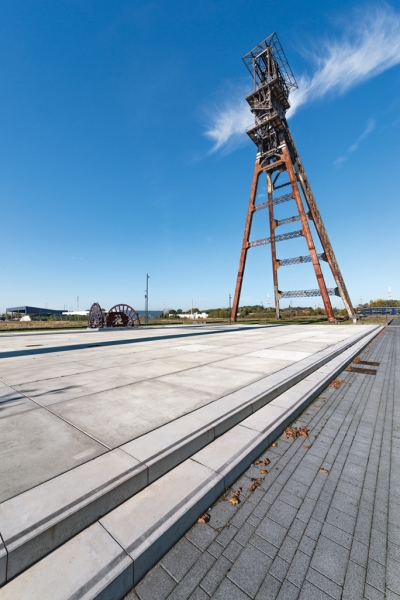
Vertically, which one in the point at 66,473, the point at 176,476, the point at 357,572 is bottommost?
the point at 357,572

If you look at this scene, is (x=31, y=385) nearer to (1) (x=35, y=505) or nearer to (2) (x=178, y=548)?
(1) (x=35, y=505)

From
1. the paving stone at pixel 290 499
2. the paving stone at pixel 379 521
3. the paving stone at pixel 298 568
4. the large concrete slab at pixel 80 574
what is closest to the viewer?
the large concrete slab at pixel 80 574

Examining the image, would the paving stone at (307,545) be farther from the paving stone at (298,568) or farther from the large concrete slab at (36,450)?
the large concrete slab at (36,450)

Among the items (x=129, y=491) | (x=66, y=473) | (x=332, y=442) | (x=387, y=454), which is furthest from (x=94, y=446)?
(x=387, y=454)

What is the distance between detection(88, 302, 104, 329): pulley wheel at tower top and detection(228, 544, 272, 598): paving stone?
1048 inches

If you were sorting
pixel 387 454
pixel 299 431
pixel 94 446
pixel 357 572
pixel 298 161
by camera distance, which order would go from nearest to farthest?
1. pixel 357 572
2. pixel 94 446
3. pixel 387 454
4. pixel 299 431
5. pixel 298 161

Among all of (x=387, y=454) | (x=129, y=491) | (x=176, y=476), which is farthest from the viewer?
(x=387, y=454)

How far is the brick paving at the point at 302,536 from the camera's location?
1589 millimetres

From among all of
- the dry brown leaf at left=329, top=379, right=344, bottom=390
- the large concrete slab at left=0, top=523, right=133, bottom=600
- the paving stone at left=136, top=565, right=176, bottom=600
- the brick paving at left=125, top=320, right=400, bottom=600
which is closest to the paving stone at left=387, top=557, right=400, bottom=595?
the brick paving at left=125, top=320, right=400, bottom=600

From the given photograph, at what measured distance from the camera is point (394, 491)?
2.43 m

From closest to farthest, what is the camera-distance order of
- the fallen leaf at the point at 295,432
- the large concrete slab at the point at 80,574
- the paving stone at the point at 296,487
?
the large concrete slab at the point at 80,574 < the paving stone at the point at 296,487 < the fallen leaf at the point at 295,432

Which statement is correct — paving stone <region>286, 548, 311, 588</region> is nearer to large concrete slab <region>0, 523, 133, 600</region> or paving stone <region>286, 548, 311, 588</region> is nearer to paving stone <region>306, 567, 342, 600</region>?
paving stone <region>306, 567, 342, 600</region>

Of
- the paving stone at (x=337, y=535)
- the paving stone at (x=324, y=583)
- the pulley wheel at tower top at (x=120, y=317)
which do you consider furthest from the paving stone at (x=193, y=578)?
the pulley wheel at tower top at (x=120, y=317)

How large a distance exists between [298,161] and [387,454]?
39.4 metres
